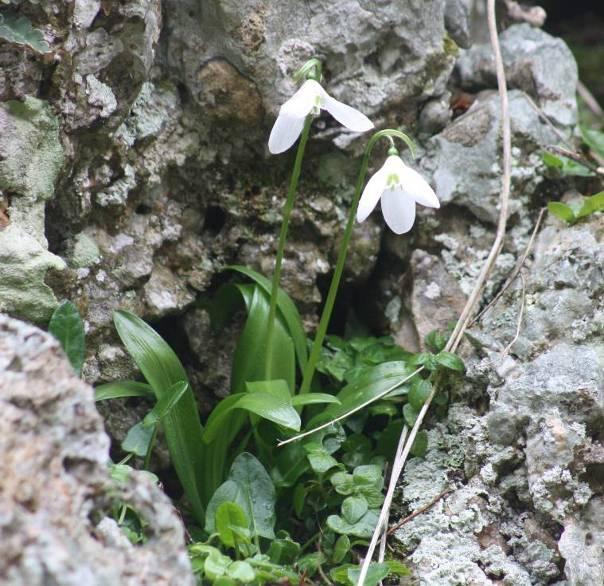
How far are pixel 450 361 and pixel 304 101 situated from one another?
2.36 feet

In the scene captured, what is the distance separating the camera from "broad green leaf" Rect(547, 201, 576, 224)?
2.18 metres

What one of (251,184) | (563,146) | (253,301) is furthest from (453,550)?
(563,146)

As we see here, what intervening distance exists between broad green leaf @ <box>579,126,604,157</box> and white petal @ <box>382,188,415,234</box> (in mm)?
1015

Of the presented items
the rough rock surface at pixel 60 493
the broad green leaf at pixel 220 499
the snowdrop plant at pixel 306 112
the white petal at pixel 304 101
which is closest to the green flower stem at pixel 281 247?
the snowdrop plant at pixel 306 112

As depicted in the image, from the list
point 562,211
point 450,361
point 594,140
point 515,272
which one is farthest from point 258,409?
point 594,140

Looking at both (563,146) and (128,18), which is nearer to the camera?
(128,18)

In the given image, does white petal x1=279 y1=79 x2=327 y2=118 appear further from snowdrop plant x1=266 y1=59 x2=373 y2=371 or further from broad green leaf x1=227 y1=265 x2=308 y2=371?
broad green leaf x1=227 y1=265 x2=308 y2=371

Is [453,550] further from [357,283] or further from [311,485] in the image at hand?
[357,283]

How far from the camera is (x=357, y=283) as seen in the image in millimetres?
2473

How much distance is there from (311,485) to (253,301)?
19.8 inches

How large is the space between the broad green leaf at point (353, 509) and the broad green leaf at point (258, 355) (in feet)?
1.24

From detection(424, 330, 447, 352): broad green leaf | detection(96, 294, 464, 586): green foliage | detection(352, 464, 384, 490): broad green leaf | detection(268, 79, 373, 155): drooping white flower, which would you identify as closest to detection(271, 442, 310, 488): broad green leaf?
detection(96, 294, 464, 586): green foliage

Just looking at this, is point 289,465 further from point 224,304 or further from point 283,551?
point 224,304

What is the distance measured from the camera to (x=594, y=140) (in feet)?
8.24
